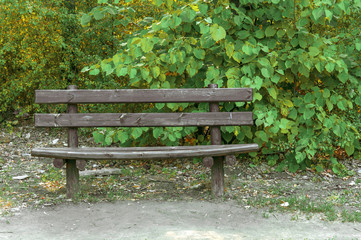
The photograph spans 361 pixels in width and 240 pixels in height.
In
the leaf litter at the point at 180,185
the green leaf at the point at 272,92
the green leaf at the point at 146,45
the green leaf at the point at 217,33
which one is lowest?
the leaf litter at the point at 180,185

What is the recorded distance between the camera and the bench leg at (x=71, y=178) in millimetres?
5507

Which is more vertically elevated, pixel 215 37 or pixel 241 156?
pixel 215 37

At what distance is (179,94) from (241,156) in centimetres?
208

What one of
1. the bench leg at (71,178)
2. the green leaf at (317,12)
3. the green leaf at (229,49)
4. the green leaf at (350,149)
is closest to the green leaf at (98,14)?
the green leaf at (229,49)

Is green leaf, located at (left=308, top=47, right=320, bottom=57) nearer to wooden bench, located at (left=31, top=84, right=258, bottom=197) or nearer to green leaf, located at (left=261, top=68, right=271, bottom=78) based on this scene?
green leaf, located at (left=261, top=68, right=271, bottom=78)

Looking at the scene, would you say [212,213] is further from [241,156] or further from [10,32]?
[10,32]

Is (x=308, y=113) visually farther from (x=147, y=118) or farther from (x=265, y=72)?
(x=147, y=118)

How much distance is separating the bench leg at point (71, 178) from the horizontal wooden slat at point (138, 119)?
453mm

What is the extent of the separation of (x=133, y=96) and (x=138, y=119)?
26 centimetres

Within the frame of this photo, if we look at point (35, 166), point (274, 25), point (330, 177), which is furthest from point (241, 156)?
point (35, 166)

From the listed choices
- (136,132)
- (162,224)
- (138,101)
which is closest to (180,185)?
(136,132)

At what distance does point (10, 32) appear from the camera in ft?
27.6

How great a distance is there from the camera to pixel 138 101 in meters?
5.43

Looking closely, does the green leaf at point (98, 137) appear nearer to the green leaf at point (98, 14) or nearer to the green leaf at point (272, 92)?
the green leaf at point (98, 14)
